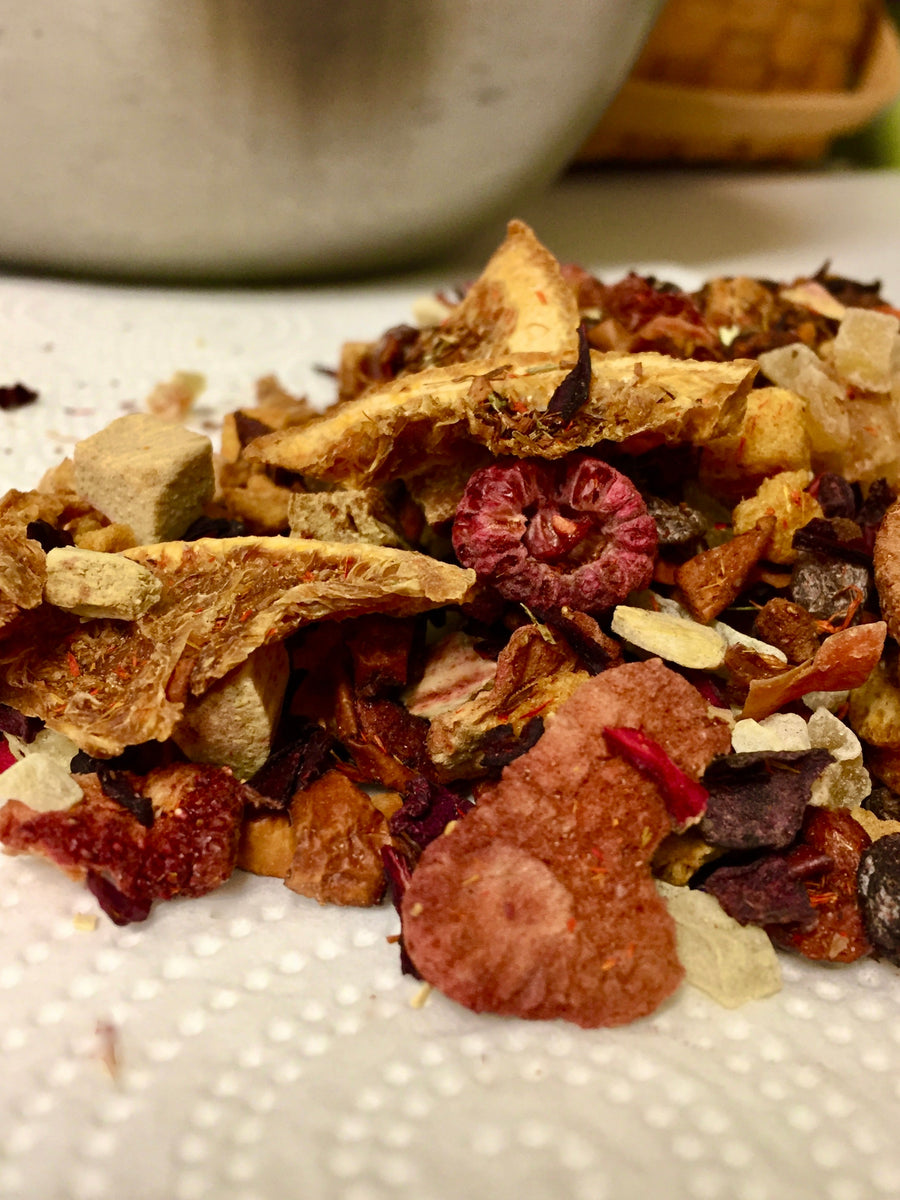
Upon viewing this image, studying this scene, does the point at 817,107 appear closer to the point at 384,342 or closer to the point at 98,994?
the point at 384,342

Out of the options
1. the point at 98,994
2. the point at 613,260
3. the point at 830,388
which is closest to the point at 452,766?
the point at 98,994

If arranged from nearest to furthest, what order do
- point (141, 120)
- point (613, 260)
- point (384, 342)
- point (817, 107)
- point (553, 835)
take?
1. point (553, 835)
2. point (384, 342)
3. point (141, 120)
4. point (613, 260)
5. point (817, 107)

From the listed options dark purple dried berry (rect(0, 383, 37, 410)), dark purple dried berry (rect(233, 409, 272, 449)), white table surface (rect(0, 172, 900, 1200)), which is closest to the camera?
white table surface (rect(0, 172, 900, 1200))

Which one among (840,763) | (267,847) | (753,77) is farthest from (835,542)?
(753,77)

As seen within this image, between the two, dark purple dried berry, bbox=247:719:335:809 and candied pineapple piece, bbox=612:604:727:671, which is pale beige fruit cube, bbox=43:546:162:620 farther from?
candied pineapple piece, bbox=612:604:727:671

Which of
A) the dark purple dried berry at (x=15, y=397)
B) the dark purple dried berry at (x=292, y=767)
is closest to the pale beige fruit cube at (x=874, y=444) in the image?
the dark purple dried berry at (x=292, y=767)

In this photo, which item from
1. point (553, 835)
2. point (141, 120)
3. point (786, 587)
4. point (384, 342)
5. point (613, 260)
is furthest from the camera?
point (613, 260)

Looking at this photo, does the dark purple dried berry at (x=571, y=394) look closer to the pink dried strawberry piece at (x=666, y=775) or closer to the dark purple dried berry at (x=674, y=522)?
the dark purple dried berry at (x=674, y=522)

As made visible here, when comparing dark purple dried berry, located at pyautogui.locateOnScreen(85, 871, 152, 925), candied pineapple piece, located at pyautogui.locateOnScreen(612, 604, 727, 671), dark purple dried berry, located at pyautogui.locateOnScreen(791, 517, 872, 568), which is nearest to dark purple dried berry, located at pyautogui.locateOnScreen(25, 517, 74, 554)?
dark purple dried berry, located at pyautogui.locateOnScreen(85, 871, 152, 925)
